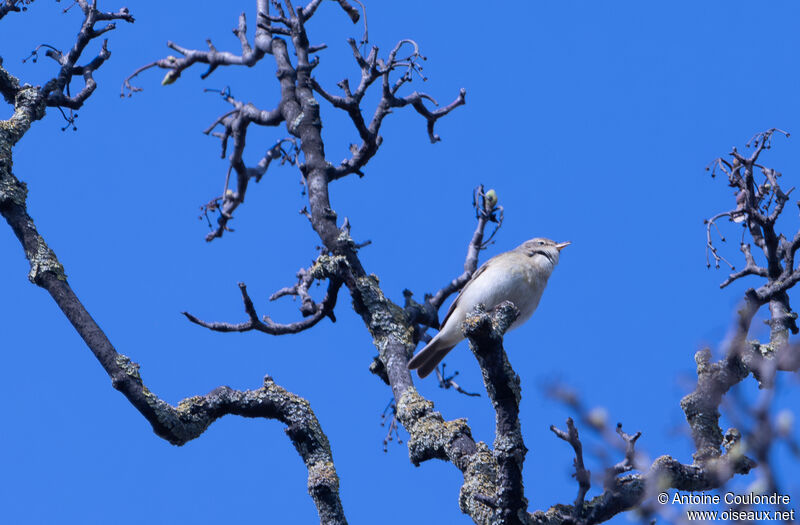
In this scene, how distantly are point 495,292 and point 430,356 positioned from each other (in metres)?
0.82

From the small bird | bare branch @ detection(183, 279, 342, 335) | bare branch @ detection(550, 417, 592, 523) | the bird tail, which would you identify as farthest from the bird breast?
bare branch @ detection(550, 417, 592, 523)

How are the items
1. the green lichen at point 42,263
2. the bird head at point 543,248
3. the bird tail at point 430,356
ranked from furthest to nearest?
the bird head at point 543,248 < the bird tail at point 430,356 < the green lichen at point 42,263

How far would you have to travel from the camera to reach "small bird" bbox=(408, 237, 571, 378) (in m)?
7.39

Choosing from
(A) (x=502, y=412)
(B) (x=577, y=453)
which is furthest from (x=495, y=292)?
(B) (x=577, y=453)

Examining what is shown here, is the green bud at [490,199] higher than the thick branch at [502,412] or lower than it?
higher

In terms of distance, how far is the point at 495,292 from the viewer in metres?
7.40

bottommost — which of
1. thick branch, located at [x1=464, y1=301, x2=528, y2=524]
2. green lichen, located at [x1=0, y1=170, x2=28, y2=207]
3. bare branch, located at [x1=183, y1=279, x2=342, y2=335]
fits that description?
thick branch, located at [x1=464, y1=301, x2=528, y2=524]

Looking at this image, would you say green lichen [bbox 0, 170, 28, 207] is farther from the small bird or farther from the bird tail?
the bird tail

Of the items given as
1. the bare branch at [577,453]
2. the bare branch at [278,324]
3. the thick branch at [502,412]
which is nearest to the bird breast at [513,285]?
the bare branch at [278,324]

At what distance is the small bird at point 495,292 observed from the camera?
7.39 meters

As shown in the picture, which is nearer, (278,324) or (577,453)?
(577,453)

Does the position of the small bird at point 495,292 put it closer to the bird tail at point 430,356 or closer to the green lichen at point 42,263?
the bird tail at point 430,356

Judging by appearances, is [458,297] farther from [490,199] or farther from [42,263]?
[42,263]

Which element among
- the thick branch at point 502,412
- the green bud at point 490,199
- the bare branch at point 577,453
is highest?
the green bud at point 490,199
